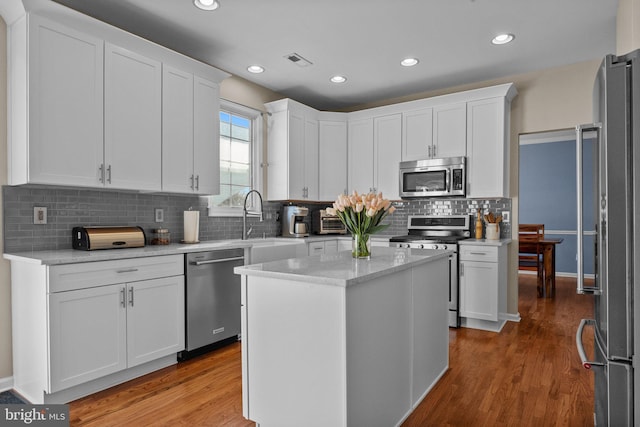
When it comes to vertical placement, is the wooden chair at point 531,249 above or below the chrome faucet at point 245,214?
below

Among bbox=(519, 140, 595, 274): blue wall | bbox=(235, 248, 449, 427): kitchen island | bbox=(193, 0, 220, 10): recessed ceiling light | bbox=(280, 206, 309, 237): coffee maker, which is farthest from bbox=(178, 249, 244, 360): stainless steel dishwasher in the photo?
bbox=(519, 140, 595, 274): blue wall

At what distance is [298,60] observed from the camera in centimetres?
384

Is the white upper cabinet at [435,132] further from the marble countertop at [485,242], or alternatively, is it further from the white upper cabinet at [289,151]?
the white upper cabinet at [289,151]

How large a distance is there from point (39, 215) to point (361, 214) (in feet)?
7.15

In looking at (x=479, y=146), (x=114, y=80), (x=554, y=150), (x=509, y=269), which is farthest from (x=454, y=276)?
(x=554, y=150)

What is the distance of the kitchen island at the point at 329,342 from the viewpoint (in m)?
1.70

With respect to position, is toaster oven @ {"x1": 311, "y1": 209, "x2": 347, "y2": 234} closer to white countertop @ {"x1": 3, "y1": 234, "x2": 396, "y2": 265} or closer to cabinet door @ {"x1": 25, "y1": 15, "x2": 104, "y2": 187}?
white countertop @ {"x1": 3, "y1": 234, "x2": 396, "y2": 265}

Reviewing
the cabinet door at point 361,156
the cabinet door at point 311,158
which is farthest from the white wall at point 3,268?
the cabinet door at point 361,156

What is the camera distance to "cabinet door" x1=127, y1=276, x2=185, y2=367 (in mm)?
2674

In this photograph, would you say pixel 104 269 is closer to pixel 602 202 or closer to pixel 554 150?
pixel 602 202

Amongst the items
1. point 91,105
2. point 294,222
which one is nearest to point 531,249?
point 294,222

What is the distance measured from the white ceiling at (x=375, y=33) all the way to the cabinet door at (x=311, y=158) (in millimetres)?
641

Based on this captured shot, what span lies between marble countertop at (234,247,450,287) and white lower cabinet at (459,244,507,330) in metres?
1.67

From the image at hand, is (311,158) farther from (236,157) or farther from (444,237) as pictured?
(444,237)
